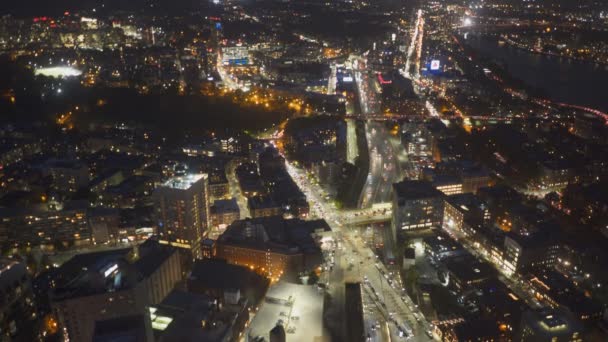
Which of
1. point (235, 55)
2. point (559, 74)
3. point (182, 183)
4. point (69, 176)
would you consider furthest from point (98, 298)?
point (559, 74)

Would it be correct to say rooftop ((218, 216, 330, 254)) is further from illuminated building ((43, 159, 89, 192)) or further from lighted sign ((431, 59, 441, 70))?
lighted sign ((431, 59, 441, 70))

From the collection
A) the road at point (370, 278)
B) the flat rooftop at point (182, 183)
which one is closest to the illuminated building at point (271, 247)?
the road at point (370, 278)

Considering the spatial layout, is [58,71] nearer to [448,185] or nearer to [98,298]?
[448,185]

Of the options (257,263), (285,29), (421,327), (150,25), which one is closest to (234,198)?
(257,263)

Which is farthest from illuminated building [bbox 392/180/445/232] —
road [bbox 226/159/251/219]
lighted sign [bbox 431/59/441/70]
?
lighted sign [bbox 431/59/441/70]

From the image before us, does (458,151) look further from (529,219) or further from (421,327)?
(421,327)

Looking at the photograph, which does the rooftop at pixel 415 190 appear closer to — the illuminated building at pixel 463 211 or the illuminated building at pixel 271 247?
the illuminated building at pixel 463 211
